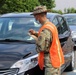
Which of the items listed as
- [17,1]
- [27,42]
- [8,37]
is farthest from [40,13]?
[17,1]

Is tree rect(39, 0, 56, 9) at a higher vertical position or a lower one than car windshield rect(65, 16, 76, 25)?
lower

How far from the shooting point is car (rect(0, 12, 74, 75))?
16.7 ft

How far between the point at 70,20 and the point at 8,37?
324 inches

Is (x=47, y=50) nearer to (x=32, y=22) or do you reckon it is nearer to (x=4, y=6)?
(x=32, y=22)

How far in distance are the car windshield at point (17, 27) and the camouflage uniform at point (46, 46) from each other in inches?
57.9

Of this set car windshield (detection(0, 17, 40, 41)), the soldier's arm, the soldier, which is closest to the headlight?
the soldier

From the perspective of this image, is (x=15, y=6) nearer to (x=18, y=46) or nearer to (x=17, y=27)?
(x=17, y=27)

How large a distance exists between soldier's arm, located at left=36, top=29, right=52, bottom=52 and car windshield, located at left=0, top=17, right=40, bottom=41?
1.51 m

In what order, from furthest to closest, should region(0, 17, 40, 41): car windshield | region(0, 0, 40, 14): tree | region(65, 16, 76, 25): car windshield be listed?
1. region(0, 0, 40, 14): tree
2. region(65, 16, 76, 25): car windshield
3. region(0, 17, 40, 41): car windshield

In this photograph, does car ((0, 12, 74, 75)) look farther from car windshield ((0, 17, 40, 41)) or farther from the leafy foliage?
the leafy foliage

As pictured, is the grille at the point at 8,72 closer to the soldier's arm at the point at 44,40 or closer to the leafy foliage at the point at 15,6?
the soldier's arm at the point at 44,40

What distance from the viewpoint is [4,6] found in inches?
1252

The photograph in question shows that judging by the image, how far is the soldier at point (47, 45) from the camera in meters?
4.64

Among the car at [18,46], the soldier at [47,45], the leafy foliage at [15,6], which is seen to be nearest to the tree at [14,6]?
the leafy foliage at [15,6]
